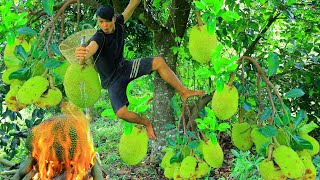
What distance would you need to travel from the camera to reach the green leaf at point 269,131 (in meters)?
1.22

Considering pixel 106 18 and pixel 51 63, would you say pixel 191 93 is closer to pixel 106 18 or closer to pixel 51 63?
pixel 106 18

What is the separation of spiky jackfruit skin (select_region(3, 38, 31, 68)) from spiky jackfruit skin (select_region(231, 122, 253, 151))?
0.75m

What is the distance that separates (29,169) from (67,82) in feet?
2.44

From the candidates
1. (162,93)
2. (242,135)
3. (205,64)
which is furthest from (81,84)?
(162,93)

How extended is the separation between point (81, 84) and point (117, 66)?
401 mm

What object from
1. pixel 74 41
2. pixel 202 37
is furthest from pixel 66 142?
pixel 202 37

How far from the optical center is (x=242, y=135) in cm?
145

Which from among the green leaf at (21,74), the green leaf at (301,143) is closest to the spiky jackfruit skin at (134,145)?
the green leaf at (21,74)

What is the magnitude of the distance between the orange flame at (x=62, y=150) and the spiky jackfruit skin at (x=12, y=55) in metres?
0.51

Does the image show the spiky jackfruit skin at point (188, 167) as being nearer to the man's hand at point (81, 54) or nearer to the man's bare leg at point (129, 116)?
the man's bare leg at point (129, 116)

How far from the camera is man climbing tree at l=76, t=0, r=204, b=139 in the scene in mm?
1541

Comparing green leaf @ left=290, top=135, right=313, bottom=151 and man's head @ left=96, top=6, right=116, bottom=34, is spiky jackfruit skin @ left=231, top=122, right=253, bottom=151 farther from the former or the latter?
man's head @ left=96, top=6, right=116, bottom=34

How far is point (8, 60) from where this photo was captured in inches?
54.1

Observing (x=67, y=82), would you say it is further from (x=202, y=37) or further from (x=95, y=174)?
(x=95, y=174)
